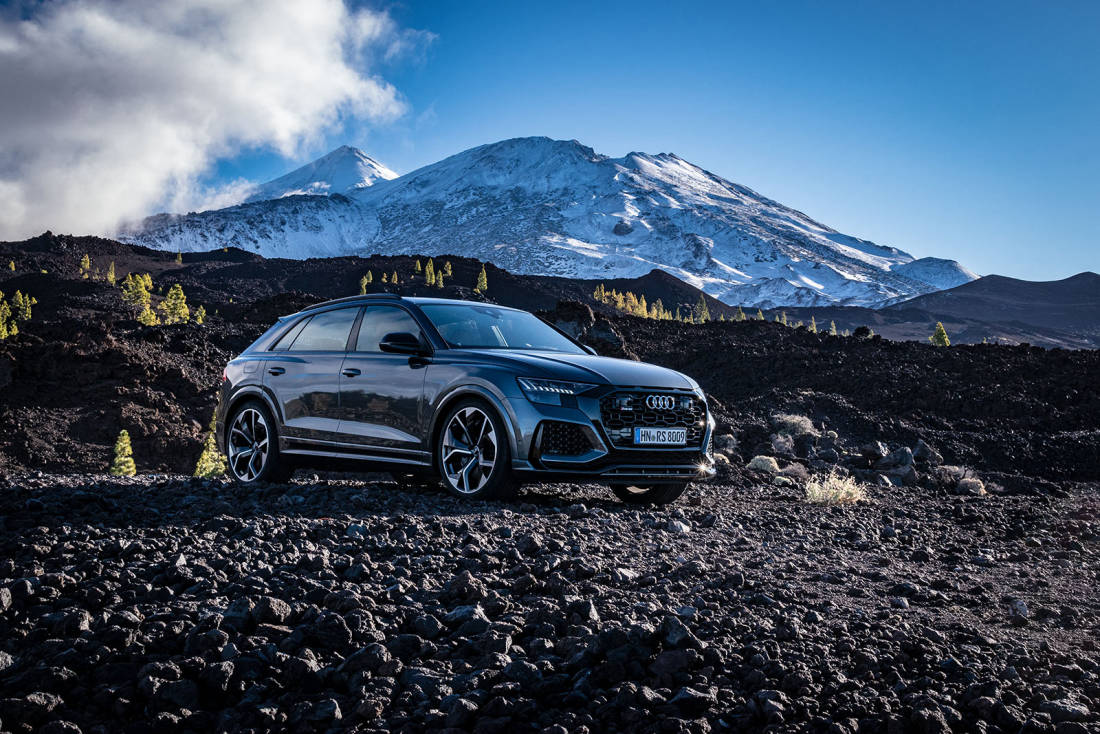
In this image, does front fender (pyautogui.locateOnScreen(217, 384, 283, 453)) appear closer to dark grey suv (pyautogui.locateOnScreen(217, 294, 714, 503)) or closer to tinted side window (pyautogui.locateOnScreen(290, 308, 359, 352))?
dark grey suv (pyautogui.locateOnScreen(217, 294, 714, 503))

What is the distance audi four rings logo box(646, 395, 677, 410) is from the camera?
6629 millimetres

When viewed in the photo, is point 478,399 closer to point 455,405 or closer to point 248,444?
point 455,405

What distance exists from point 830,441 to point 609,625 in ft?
48.4

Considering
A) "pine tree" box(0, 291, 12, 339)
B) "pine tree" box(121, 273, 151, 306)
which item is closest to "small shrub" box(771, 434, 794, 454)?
"pine tree" box(0, 291, 12, 339)

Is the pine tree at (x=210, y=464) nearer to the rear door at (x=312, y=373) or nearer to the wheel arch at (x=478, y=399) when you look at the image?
the rear door at (x=312, y=373)

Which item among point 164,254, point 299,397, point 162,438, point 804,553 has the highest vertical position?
point 164,254

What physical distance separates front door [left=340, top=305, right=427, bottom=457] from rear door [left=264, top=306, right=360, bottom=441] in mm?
136

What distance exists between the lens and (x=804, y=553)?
553cm

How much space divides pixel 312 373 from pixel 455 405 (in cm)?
168

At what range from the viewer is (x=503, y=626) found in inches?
127

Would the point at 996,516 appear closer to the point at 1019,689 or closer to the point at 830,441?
the point at 1019,689

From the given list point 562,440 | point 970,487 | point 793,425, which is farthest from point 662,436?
point 793,425

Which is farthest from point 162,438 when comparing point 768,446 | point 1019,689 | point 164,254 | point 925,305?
point 925,305

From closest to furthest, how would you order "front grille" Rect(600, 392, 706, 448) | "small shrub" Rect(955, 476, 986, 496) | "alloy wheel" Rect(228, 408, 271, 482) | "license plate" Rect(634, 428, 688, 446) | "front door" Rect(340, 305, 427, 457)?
1. "front grille" Rect(600, 392, 706, 448)
2. "license plate" Rect(634, 428, 688, 446)
3. "front door" Rect(340, 305, 427, 457)
4. "alloy wheel" Rect(228, 408, 271, 482)
5. "small shrub" Rect(955, 476, 986, 496)
